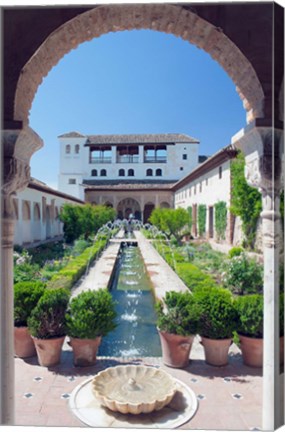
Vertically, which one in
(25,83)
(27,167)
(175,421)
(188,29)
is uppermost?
(188,29)

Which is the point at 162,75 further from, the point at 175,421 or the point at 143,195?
the point at 143,195

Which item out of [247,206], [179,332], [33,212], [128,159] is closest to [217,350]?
[179,332]

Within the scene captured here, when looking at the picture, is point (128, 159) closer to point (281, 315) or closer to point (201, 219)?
point (201, 219)

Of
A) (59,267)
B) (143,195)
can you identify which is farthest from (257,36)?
(143,195)

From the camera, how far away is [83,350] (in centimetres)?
423

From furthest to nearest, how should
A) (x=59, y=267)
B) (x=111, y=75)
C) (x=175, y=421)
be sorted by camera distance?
(x=59, y=267) < (x=111, y=75) < (x=175, y=421)

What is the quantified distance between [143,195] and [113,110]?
2485 centimetres

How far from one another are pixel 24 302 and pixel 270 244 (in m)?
3.17

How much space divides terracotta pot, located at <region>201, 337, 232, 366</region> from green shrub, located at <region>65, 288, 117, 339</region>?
125 cm

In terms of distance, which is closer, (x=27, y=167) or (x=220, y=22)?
(x=220, y=22)

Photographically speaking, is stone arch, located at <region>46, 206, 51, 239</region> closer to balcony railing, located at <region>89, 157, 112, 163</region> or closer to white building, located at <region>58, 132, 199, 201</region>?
white building, located at <region>58, 132, 199, 201</region>

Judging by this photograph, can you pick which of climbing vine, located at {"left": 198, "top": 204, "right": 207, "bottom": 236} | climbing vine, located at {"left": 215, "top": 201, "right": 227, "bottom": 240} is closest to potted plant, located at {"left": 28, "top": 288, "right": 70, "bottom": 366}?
climbing vine, located at {"left": 215, "top": 201, "right": 227, "bottom": 240}

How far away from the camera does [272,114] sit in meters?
3.00

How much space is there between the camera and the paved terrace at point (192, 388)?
3.32 meters
